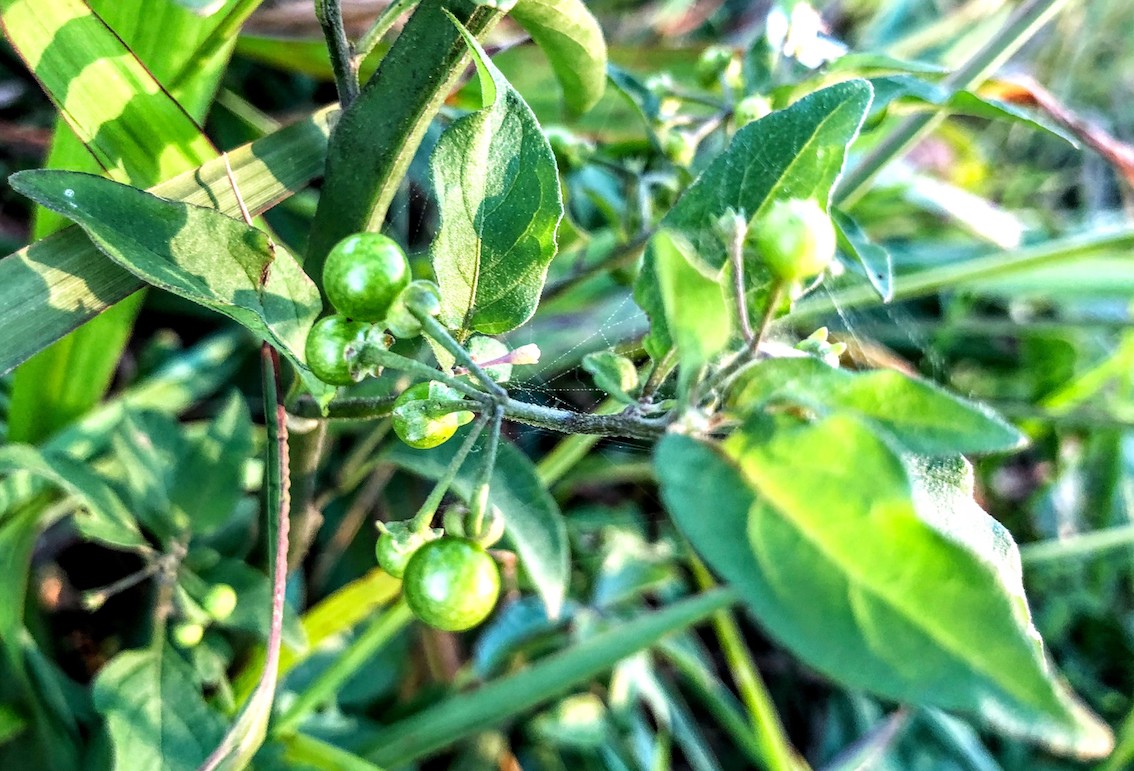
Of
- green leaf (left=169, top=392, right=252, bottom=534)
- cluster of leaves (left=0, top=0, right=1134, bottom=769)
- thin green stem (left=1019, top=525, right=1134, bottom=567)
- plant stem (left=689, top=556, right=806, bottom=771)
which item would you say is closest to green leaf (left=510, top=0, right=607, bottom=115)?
cluster of leaves (left=0, top=0, right=1134, bottom=769)

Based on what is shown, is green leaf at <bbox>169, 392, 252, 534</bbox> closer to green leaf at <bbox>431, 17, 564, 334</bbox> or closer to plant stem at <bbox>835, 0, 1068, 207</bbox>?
green leaf at <bbox>431, 17, 564, 334</bbox>

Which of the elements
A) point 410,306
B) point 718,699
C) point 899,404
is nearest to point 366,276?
point 410,306

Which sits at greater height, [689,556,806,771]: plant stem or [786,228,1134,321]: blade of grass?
[786,228,1134,321]: blade of grass

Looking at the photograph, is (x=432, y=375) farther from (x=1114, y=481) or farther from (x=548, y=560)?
(x=1114, y=481)

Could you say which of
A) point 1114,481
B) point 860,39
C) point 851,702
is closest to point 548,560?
point 851,702

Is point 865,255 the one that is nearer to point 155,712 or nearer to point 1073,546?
point 155,712
